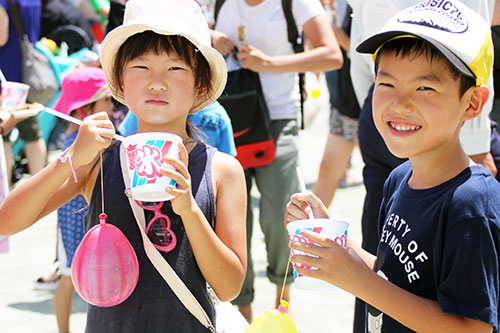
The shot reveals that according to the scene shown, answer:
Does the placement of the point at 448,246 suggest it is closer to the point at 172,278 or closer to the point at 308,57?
the point at 172,278

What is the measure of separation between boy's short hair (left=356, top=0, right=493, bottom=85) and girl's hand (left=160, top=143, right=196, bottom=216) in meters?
0.62

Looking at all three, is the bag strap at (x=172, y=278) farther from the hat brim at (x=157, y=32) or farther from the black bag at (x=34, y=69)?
the black bag at (x=34, y=69)

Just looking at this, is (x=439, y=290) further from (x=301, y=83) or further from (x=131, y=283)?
(x=301, y=83)

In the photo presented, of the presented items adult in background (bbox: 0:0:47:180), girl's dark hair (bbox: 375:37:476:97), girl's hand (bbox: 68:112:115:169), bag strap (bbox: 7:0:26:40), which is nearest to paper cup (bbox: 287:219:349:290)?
girl's dark hair (bbox: 375:37:476:97)

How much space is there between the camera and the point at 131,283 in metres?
2.09

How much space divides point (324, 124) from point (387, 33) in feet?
34.2

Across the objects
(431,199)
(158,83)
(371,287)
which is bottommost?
(371,287)

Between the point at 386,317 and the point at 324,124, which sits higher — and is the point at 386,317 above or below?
above

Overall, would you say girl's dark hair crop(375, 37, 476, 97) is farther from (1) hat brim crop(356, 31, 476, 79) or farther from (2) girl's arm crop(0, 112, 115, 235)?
(2) girl's arm crop(0, 112, 115, 235)

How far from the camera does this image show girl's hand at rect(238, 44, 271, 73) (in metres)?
3.95

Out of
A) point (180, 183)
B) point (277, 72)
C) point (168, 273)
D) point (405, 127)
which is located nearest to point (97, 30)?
point (277, 72)

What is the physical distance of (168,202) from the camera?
7.36ft

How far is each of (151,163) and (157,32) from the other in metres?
0.49

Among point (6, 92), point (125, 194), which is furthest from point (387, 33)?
point (6, 92)
